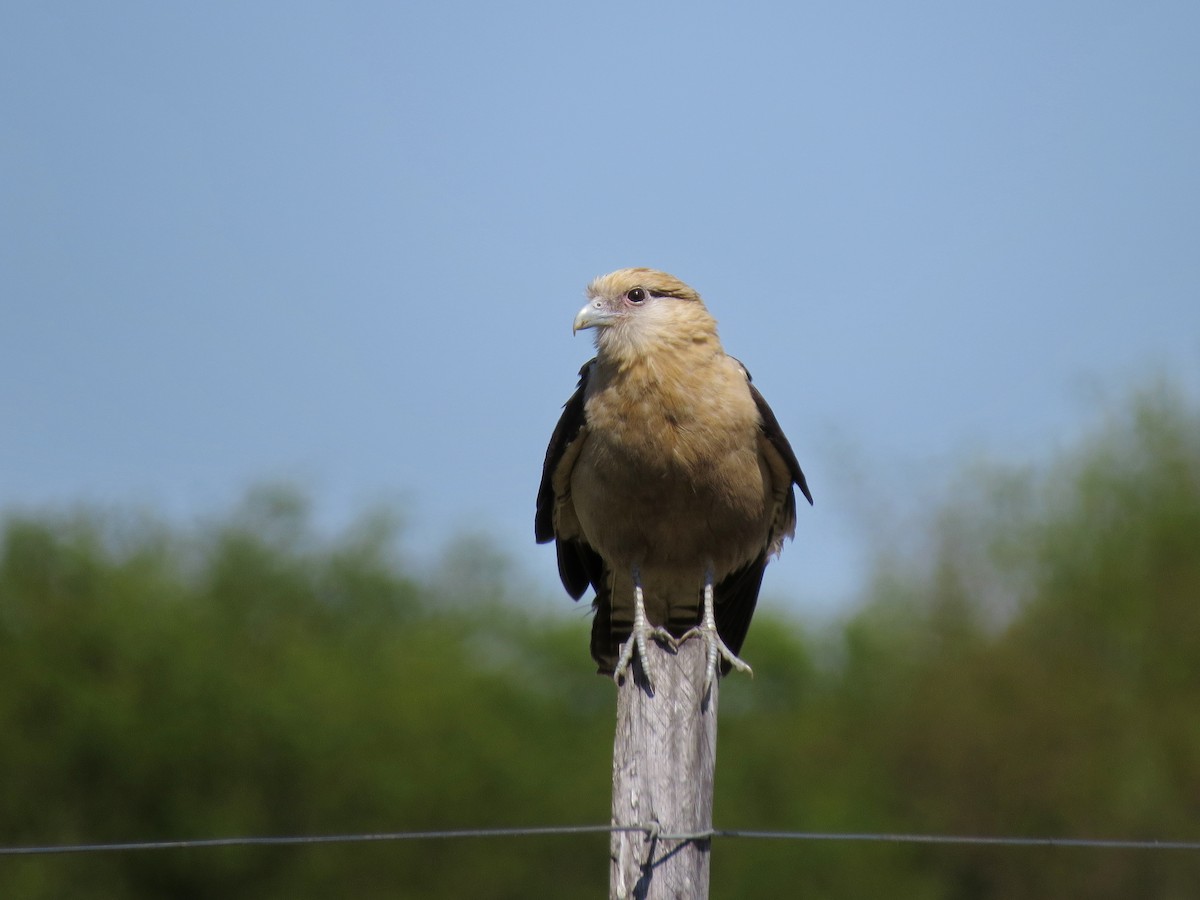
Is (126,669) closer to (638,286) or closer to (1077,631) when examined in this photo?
(1077,631)

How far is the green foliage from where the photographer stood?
26906 mm

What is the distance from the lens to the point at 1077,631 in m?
28.5

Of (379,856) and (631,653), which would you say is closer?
(631,653)

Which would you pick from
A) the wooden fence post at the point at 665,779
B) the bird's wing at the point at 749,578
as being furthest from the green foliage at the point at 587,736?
the wooden fence post at the point at 665,779

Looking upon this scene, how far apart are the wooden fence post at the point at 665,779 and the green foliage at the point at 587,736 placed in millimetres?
23437

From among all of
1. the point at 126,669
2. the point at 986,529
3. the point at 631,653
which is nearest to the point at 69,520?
the point at 126,669

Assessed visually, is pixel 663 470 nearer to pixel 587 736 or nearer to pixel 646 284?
pixel 646 284

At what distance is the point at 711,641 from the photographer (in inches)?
163

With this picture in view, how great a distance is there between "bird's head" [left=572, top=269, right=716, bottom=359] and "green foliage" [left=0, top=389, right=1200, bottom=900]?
21.7 meters

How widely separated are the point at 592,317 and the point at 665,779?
9.98ft

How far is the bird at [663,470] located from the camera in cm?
584

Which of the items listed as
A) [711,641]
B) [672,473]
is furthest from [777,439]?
[711,641]

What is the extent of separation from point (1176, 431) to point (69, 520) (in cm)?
2343

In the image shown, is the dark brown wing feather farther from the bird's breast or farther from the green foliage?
the green foliage
